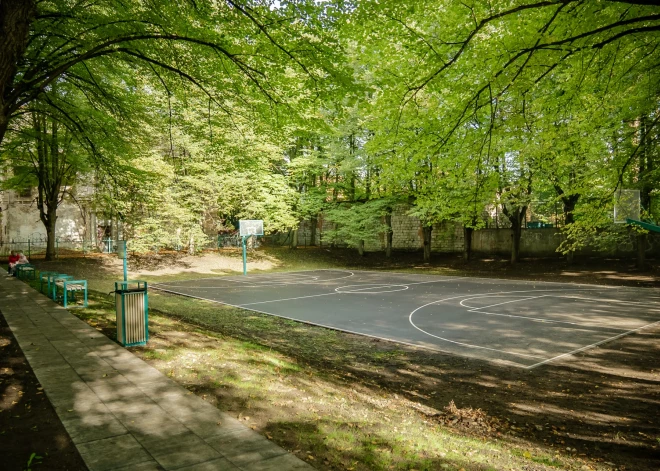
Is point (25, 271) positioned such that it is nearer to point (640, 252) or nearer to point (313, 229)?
point (313, 229)

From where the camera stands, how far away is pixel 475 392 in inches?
279

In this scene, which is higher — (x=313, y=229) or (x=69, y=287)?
(x=313, y=229)

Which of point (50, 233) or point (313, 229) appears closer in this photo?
point (50, 233)

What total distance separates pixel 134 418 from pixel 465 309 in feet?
38.8

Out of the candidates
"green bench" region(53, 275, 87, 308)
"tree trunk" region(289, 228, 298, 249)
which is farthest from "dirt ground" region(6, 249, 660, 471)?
"tree trunk" region(289, 228, 298, 249)

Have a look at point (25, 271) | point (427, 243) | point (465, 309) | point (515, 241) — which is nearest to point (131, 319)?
point (465, 309)

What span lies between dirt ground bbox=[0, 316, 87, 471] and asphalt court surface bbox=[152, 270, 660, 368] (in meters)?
7.58

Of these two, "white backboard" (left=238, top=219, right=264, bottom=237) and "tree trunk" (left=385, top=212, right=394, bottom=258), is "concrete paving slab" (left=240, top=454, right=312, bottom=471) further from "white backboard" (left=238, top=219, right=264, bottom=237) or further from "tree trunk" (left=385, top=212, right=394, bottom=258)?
"tree trunk" (left=385, top=212, right=394, bottom=258)

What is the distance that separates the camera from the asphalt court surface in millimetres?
10078

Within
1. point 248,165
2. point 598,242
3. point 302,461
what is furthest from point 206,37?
point 598,242

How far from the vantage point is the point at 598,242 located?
75.4ft

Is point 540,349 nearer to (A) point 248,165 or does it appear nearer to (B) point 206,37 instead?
(A) point 248,165

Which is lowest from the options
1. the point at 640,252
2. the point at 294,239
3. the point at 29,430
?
the point at 29,430

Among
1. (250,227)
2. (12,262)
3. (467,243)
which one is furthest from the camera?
(467,243)
